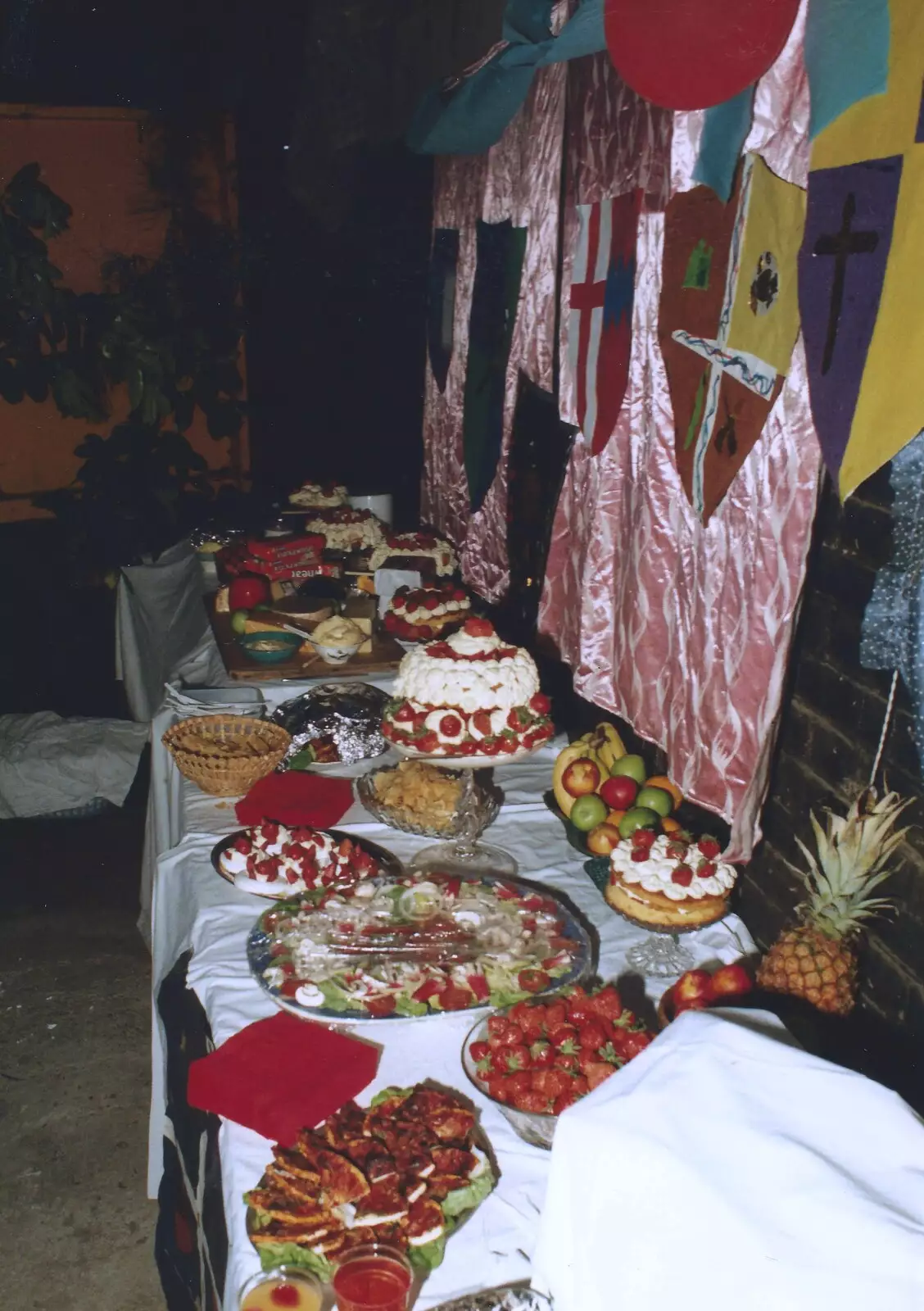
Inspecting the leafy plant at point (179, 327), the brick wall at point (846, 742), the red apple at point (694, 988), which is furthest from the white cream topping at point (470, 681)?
the leafy plant at point (179, 327)

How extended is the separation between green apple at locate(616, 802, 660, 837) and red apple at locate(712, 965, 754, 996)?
1.63 feet

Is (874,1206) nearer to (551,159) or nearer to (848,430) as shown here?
Answer: (848,430)

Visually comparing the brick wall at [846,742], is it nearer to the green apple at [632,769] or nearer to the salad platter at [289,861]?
the green apple at [632,769]

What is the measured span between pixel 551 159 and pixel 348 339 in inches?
107

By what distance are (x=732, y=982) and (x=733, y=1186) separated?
30.7 inches

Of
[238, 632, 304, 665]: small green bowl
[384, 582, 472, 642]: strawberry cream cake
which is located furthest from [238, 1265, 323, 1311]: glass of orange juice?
[384, 582, 472, 642]: strawberry cream cake

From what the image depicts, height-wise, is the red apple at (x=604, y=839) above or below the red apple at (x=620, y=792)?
below

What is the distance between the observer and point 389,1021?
1.73 metres

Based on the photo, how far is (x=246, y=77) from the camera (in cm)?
573

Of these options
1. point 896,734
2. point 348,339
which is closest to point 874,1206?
point 896,734

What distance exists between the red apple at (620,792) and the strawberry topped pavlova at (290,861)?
0.54m

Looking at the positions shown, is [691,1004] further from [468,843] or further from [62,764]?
[62,764]

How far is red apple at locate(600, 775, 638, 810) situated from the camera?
238 centimetres

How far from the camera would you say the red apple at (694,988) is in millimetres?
1755
